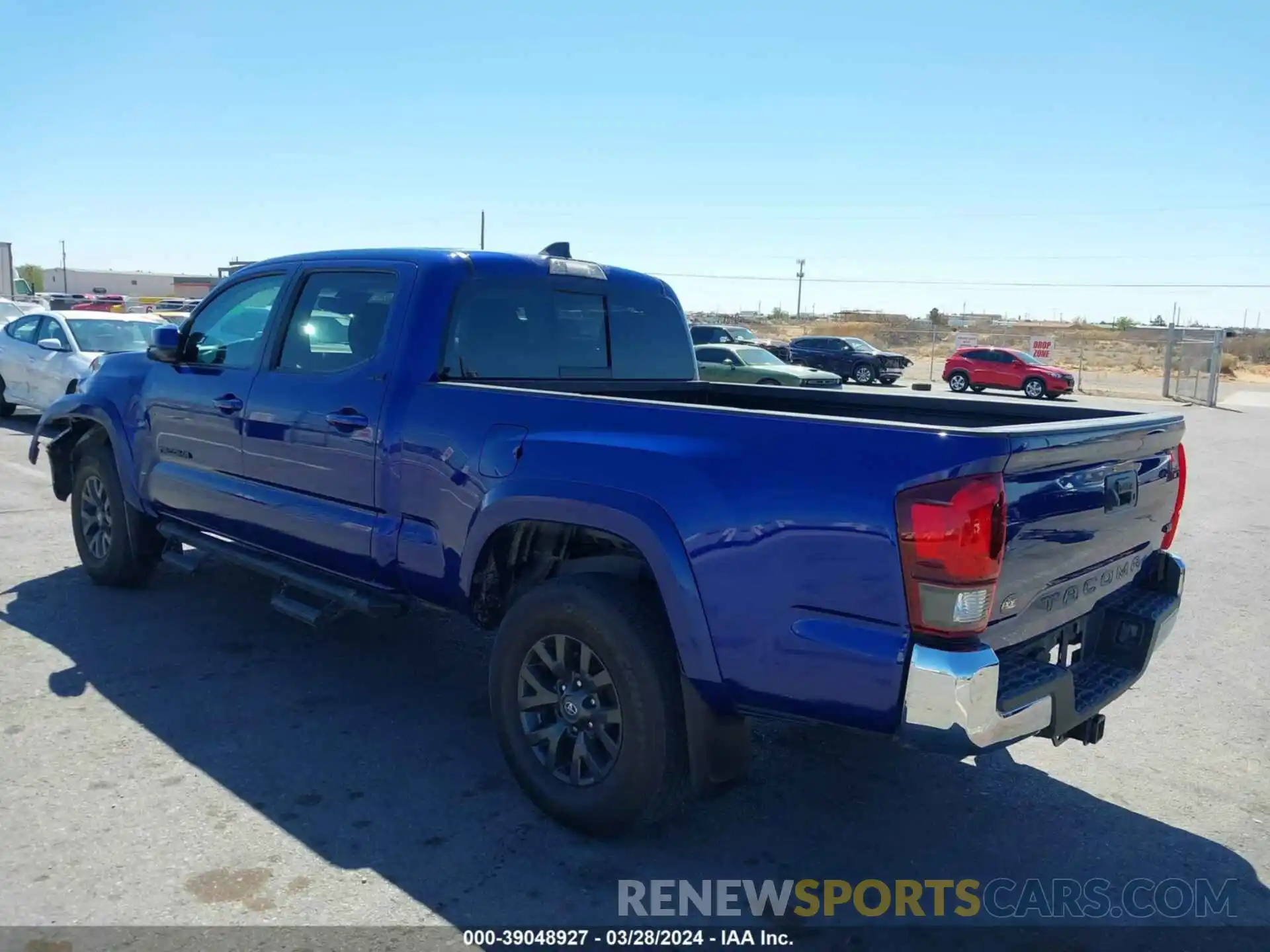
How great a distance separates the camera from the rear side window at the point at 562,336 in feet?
14.0

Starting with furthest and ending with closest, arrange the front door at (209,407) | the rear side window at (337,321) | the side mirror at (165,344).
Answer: the side mirror at (165,344) → the front door at (209,407) → the rear side window at (337,321)

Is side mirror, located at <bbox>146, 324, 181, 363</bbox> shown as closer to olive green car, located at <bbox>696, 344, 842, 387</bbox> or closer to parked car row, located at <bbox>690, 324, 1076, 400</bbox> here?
olive green car, located at <bbox>696, 344, 842, 387</bbox>

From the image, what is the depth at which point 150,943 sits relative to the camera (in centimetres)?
279

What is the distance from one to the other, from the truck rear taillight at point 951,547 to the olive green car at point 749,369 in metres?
20.2

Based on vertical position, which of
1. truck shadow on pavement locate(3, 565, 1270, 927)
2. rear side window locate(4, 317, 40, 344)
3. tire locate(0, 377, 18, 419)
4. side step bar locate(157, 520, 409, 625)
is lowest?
truck shadow on pavement locate(3, 565, 1270, 927)

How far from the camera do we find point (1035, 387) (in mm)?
31891

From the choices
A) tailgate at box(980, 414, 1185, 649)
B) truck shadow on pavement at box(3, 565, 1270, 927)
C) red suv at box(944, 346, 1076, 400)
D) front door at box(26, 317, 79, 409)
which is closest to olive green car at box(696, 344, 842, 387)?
red suv at box(944, 346, 1076, 400)

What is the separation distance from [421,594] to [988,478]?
2352 millimetres

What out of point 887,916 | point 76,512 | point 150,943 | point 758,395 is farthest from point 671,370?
point 76,512

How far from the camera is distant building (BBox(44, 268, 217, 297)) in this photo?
308 feet

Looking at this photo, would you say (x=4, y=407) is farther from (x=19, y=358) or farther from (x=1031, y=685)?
(x=1031, y=685)

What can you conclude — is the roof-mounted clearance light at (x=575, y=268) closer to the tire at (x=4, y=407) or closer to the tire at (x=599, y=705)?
the tire at (x=599, y=705)

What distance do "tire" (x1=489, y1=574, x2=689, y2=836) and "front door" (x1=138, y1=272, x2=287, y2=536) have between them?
2.08 m

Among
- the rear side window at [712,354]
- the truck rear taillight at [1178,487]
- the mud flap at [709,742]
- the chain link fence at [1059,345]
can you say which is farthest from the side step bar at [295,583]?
the chain link fence at [1059,345]
